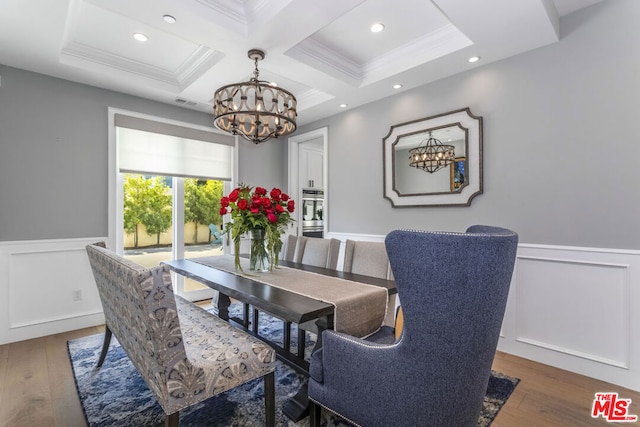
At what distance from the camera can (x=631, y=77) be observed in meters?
2.06

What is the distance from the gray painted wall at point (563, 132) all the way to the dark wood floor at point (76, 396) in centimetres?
100

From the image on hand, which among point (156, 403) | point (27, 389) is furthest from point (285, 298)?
point (27, 389)

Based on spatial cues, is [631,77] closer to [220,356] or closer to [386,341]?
[386,341]

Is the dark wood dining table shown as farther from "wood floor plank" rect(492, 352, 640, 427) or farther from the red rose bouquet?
"wood floor plank" rect(492, 352, 640, 427)

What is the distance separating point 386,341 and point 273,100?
182 centimetres

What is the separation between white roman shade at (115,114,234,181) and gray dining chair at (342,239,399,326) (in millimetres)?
2541

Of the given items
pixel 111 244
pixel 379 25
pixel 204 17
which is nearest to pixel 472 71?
pixel 379 25

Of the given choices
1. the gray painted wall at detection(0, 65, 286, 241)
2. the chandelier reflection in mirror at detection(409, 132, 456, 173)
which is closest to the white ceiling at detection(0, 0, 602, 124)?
the gray painted wall at detection(0, 65, 286, 241)

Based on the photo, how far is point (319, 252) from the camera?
2.70 m

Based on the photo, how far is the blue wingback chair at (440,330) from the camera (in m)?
0.95

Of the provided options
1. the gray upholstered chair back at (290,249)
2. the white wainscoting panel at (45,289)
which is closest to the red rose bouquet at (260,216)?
the gray upholstered chair back at (290,249)

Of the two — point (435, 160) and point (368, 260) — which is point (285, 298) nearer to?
point (368, 260)

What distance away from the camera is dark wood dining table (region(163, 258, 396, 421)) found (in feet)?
4.84

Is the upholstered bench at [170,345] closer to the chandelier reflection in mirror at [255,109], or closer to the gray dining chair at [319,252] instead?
the gray dining chair at [319,252]
